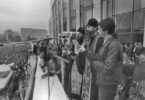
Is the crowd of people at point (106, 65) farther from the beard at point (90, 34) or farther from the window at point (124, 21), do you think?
the window at point (124, 21)

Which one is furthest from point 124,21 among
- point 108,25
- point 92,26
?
point 108,25

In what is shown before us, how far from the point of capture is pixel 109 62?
1431 millimetres

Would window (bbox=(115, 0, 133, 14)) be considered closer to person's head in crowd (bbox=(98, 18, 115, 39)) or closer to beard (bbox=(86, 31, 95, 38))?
beard (bbox=(86, 31, 95, 38))

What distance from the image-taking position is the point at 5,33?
8.77 ft

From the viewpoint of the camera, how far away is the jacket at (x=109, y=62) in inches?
56.7

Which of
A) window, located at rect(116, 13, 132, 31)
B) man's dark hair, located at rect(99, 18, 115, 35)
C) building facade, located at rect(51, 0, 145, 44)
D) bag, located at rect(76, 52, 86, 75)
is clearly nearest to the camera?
A: man's dark hair, located at rect(99, 18, 115, 35)

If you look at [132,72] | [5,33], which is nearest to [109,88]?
[132,72]

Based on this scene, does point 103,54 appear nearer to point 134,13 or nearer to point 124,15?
point 134,13

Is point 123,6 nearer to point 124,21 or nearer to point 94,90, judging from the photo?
point 124,21

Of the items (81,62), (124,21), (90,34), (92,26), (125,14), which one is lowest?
(81,62)

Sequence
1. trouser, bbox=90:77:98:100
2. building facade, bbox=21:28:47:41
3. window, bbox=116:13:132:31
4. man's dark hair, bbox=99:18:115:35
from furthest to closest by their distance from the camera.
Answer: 1. window, bbox=116:13:132:31
2. building facade, bbox=21:28:47:41
3. trouser, bbox=90:77:98:100
4. man's dark hair, bbox=99:18:115:35

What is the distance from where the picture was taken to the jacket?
56.7 inches

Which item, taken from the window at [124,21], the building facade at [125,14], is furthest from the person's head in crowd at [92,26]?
the window at [124,21]

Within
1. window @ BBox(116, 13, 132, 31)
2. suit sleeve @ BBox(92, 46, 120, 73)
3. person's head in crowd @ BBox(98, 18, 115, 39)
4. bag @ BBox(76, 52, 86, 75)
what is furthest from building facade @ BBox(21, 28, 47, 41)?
window @ BBox(116, 13, 132, 31)
